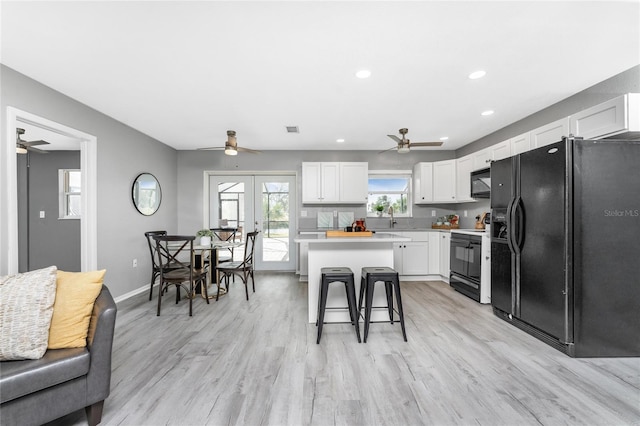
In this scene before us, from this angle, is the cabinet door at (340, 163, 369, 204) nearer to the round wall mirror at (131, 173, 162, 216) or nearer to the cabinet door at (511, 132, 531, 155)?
the cabinet door at (511, 132, 531, 155)

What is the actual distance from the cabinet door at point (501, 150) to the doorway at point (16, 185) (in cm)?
528

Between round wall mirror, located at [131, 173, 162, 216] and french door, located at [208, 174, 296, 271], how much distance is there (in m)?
1.04

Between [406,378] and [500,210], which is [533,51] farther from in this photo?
[406,378]

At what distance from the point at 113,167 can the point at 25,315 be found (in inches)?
113

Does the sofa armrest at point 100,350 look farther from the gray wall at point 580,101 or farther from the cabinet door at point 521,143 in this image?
the cabinet door at point 521,143

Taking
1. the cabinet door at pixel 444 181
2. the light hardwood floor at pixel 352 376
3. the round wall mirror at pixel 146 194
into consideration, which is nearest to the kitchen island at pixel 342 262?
the light hardwood floor at pixel 352 376

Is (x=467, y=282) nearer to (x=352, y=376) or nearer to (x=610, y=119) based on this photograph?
(x=610, y=119)

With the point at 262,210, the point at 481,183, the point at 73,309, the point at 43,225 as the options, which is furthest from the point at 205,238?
the point at 481,183

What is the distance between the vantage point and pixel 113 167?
3871 millimetres

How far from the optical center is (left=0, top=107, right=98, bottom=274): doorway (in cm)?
249

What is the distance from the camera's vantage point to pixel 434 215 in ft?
18.7

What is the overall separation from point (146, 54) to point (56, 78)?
3.86 feet

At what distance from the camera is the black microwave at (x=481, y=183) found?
4.09m

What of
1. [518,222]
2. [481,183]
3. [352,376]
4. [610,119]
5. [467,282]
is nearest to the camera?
[352,376]
